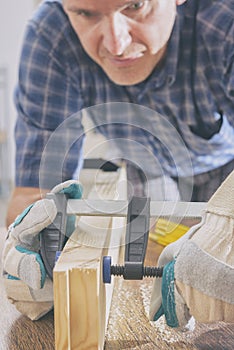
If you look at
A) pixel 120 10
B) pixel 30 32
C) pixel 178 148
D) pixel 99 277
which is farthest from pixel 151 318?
pixel 30 32

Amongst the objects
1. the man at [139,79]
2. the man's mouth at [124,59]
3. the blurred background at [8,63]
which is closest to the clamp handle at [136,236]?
the man at [139,79]

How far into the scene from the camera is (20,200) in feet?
4.60

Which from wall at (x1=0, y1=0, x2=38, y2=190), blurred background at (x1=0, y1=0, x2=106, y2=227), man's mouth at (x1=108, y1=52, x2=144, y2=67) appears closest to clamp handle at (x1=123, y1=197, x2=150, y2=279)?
man's mouth at (x1=108, y1=52, x2=144, y2=67)

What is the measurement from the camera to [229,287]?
0.58 meters

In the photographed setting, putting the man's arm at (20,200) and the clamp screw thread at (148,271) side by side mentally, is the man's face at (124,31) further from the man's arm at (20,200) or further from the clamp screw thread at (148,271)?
the clamp screw thread at (148,271)

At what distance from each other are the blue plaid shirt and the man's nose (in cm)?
19

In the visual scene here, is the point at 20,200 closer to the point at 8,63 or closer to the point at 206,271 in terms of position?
the point at 206,271

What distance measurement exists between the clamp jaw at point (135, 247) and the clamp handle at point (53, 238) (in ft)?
0.23

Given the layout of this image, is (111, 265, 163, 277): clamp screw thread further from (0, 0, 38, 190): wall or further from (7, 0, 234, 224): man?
(0, 0, 38, 190): wall

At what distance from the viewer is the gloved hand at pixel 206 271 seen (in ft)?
1.94

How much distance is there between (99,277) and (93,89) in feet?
3.17

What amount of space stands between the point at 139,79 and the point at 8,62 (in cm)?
290

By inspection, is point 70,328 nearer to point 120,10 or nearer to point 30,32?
point 120,10

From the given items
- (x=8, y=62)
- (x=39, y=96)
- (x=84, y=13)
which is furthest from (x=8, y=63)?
(x=84, y=13)
